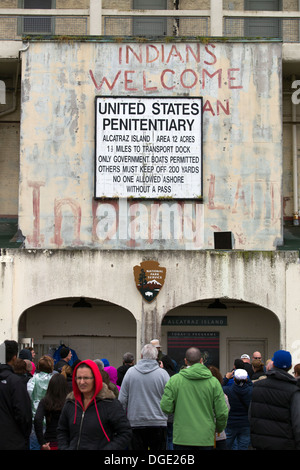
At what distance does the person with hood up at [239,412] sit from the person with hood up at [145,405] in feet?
6.42

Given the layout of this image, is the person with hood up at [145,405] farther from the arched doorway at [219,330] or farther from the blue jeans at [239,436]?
the arched doorway at [219,330]

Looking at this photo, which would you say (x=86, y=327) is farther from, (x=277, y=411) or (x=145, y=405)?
(x=277, y=411)

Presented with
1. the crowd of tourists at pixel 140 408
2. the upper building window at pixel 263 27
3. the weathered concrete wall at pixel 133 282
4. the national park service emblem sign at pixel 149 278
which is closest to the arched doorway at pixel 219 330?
the weathered concrete wall at pixel 133 282

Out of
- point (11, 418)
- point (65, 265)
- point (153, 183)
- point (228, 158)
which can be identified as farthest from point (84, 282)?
point (11, 418)

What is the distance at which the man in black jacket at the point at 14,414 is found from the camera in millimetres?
8844

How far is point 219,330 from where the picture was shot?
2417 centimetres

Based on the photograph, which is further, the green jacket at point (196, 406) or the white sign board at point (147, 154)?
the white sign board at point (147, 154)

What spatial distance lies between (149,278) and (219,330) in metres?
4.07

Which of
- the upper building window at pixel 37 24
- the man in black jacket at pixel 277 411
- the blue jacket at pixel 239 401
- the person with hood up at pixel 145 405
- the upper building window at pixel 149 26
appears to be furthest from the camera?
the upper building window at pixel 149 26

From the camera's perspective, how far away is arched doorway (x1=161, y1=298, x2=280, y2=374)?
78.5ft

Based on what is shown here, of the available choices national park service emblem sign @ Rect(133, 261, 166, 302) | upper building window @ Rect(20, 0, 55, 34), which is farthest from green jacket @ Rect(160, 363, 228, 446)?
upper building window @ Rect(20, 0, 55, 34)

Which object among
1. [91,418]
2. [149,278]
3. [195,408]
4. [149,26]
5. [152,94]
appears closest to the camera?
[91,418]

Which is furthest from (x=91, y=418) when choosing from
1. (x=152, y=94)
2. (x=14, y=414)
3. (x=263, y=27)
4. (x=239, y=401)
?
(x=263, y=27)

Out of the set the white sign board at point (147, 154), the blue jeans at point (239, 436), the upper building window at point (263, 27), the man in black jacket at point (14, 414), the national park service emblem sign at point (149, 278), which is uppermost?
the upper building window at point (263, 27)
